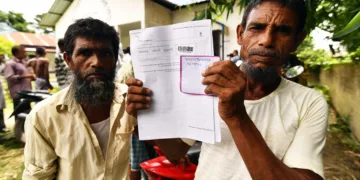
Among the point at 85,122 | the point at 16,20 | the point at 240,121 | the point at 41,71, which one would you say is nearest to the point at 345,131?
the point at 240,121

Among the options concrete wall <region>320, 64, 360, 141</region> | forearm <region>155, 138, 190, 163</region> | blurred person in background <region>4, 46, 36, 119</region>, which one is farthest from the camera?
blurred person in background <region>4, 46, 36, 119</region>

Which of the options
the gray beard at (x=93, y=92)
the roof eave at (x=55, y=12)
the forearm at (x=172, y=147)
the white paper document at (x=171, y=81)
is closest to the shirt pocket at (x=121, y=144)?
the gray beard at (x=93, y=92)

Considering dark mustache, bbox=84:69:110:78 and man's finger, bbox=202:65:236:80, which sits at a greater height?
dark mustache, bbox=84:69:110:78

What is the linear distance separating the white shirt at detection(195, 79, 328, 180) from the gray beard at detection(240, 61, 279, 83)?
0.07 meters

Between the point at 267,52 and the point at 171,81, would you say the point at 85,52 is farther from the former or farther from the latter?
the point at 267,52

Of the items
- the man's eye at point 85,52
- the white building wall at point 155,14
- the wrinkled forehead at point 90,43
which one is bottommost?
the man's eye at point 85,52

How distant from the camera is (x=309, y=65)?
8.77 metres

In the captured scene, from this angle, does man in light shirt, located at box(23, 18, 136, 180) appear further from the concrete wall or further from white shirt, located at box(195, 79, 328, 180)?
the concrete wall

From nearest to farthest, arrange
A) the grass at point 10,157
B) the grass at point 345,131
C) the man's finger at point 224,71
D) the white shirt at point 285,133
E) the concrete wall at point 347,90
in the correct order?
the man's finger at point 224,71 → the white shirt at point 285,133 → the grass at point 10,157 → the grass at point 345,131 → the concrete wall at point 347,90

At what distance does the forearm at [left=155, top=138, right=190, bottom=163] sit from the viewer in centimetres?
126

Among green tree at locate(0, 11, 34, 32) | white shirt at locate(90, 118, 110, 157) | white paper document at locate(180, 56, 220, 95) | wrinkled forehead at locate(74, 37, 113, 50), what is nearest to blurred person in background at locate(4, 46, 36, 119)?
wrinkled forehead at locate(74, 37, 113, 50)

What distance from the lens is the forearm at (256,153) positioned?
81 cm

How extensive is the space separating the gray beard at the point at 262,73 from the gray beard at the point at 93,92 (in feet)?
3.29

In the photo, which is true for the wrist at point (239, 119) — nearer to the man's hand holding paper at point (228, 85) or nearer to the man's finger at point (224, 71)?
the man's hand holding paper at point (228, 85)
